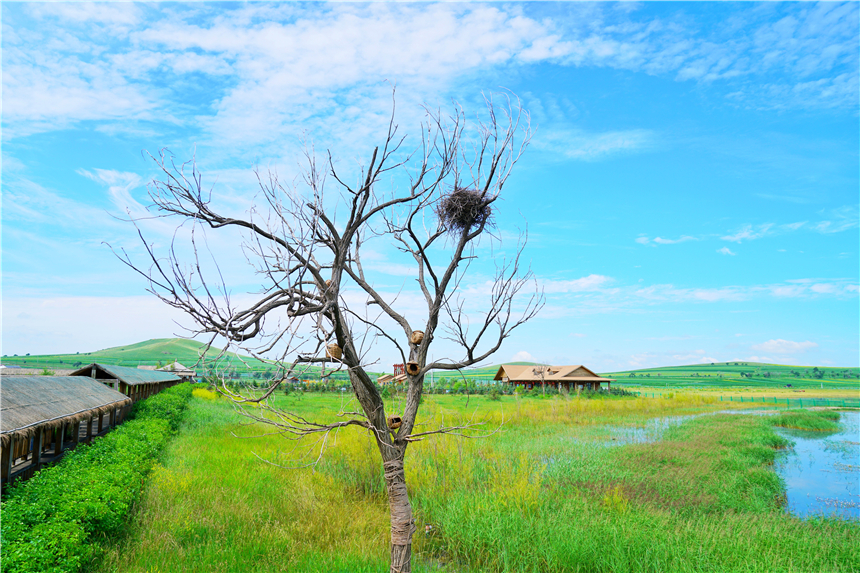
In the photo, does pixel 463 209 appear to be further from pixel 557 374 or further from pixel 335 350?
pixel 557 374

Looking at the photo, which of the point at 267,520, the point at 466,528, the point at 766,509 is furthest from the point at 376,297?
the point at 766,509

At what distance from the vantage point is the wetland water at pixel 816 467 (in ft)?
36.6

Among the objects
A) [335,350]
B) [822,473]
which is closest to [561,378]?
[822,473]

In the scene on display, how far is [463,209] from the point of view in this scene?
17.1ft

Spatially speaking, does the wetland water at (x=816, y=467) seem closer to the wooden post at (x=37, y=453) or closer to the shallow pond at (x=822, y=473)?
the shallow pond at (x=822, y=473)

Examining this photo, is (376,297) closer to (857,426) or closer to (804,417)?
(804,417)

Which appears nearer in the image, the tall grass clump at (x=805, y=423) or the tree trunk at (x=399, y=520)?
the tree trunk at (x=399, y=520)

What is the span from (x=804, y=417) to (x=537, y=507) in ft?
87.2

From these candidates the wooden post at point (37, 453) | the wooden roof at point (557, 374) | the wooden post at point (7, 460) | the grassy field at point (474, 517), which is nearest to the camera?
the grassy field at point (474, 517)

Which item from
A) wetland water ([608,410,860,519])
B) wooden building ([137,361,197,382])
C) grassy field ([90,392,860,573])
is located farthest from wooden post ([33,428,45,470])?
wetland water ([608,410,860,519])

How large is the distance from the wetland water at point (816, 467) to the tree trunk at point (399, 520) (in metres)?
9.58

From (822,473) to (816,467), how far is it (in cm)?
94

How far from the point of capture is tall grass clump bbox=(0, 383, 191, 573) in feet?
15.0

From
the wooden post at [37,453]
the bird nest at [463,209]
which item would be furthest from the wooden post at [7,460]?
the bird nest at [463,209]
